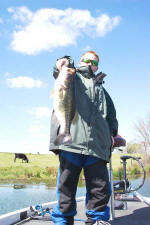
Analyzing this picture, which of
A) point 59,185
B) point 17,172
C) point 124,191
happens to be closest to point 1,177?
point 17,172

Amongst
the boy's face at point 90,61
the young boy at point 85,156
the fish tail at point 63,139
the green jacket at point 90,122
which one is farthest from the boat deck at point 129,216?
the boy's face at point 90,61

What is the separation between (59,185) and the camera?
2.85 meters

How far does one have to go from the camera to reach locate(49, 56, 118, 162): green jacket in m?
2.75

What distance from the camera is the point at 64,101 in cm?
253

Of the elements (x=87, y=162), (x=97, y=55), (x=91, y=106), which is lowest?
(x=87, y=162)

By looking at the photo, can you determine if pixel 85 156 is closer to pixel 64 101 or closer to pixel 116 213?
pixel 64 101

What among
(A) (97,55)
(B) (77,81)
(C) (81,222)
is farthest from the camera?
(C) (81,222)

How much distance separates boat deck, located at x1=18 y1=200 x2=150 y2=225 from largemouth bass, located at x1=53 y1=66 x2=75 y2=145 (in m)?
1.70

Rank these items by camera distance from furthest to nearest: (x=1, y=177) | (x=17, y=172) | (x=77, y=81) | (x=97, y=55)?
(x=17, y=172)
(x=1, y=177)
(x=97, y=55)
(x=77, y=81)

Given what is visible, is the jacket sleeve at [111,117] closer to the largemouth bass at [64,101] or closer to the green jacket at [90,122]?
the green jacket at [90,122]

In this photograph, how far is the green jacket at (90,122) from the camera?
2.75 meters

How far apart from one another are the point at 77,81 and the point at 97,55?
0.49m

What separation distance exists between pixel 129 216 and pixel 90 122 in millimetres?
2323

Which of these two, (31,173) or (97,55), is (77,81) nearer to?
(97,55)
